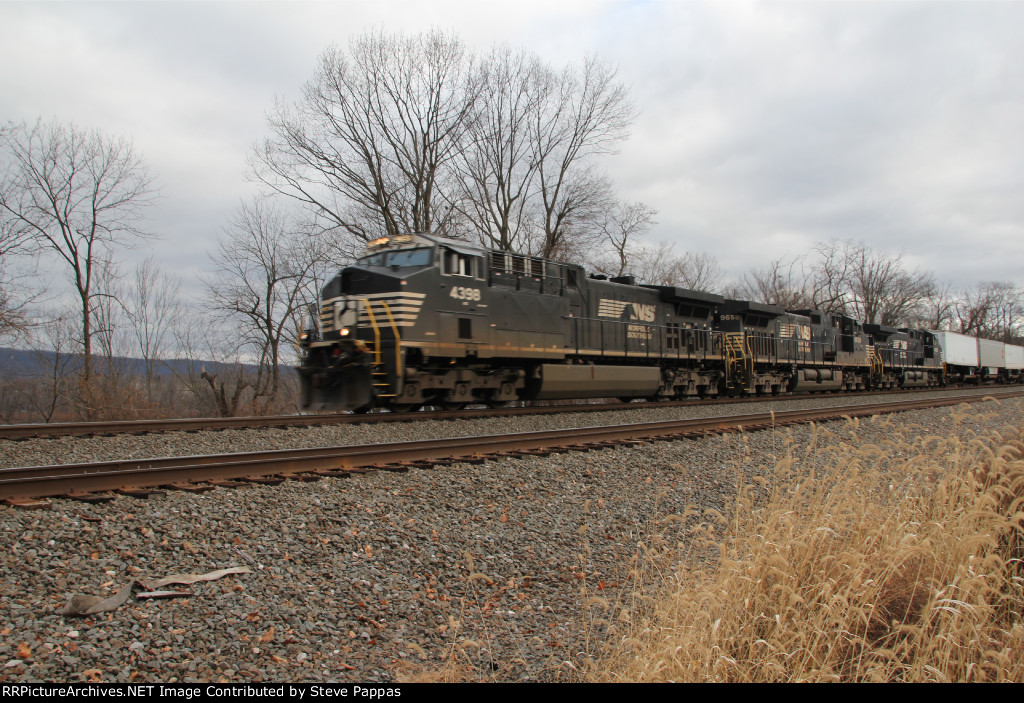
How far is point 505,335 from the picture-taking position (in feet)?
43.0

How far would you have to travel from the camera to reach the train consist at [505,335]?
11.4 meters

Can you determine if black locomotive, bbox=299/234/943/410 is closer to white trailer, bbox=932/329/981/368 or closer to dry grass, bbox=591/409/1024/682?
dry grass, bbox=591/409/1024/682

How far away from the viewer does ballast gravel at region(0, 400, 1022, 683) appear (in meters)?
2.94

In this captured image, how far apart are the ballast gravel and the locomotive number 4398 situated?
641cm

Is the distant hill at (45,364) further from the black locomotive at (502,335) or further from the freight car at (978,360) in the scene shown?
the freight car at (978,360)

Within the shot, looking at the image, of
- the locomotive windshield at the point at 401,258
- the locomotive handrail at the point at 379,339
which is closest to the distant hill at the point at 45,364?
the locomotive windshield at the point at 401,258

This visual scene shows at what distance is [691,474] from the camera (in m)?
7.08

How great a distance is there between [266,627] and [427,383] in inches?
348

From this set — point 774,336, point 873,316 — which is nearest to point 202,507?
point 774,336

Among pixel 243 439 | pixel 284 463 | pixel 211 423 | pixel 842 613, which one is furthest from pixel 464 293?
pixel 842 613

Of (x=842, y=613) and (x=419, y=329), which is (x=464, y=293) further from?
(x=842, y=613)

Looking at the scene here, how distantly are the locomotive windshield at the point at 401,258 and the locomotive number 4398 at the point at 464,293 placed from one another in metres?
0.77

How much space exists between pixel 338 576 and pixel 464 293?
8.86 m
